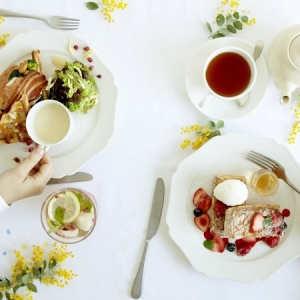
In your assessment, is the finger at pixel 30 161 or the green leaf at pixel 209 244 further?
the green leaf at pixel 209 244

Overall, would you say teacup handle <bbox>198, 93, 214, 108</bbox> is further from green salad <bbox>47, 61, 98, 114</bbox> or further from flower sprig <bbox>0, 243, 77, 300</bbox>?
flower sprig <bbox>0, 243, 77, 300</bbox>

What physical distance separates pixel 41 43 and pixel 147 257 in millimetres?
890

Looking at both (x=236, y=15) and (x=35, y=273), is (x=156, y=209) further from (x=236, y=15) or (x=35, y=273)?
(x=236, y=15)

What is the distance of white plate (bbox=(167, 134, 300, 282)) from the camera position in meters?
1.58

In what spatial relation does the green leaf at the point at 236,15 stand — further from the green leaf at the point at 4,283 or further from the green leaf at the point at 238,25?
the green leaf at the point at 4,283

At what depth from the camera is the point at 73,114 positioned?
159cm

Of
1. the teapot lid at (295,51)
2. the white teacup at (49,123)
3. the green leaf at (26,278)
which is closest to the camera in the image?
the teapot lid at (295,51)

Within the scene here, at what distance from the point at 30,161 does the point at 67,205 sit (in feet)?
0.70

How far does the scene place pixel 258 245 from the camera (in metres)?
1.61

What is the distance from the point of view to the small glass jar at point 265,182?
1.56m

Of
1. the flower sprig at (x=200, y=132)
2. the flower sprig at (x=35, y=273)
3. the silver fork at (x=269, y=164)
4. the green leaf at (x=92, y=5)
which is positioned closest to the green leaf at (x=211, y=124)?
the flower sprig at (x=200, y=132)

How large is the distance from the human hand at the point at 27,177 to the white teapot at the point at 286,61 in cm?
84

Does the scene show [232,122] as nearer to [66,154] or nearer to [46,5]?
[66,154]

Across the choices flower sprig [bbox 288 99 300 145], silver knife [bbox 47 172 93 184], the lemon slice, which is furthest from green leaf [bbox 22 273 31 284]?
flower sprig [bbox 288 99 300 145]
